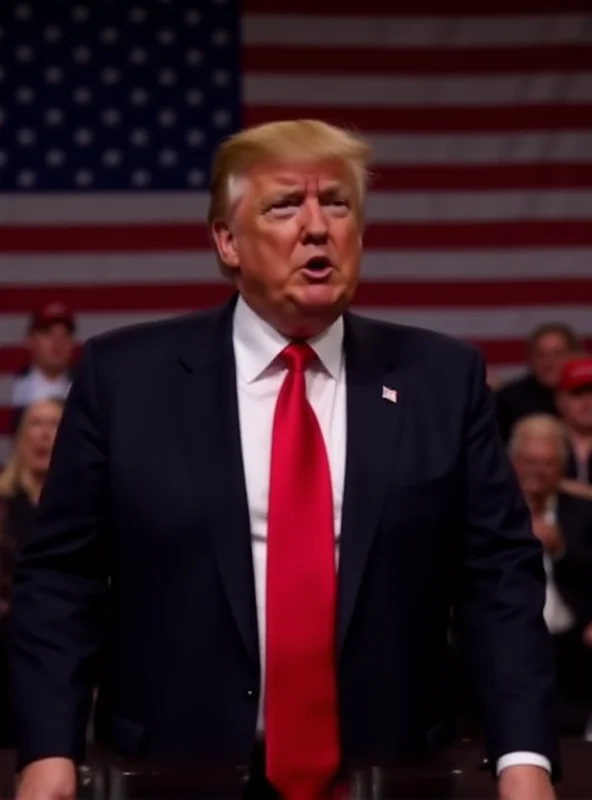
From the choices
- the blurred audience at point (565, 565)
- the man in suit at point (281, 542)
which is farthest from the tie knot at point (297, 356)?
the blurred audience at point (565, 565)

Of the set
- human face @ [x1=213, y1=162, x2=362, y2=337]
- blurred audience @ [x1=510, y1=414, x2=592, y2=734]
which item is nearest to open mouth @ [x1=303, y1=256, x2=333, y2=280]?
human face @ [x1=213, y1=162, x2=362, y2=337]

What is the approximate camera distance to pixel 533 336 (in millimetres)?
6961

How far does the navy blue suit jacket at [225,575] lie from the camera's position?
6.84 ft

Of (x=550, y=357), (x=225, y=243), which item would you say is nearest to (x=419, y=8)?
(x=550, y=357)

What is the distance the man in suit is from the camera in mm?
2066

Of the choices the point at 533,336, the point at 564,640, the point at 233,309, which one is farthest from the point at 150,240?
the point at 233,309

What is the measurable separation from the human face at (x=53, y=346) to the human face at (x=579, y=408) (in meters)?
1.77

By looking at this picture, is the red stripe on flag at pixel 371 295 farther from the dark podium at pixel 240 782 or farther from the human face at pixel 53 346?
the dark podium at pixel 240 782

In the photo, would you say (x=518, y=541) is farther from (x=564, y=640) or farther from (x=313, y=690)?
(x=564, y=640)

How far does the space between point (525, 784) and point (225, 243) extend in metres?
0.67

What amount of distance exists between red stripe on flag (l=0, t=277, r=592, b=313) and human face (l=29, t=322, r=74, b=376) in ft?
2.38

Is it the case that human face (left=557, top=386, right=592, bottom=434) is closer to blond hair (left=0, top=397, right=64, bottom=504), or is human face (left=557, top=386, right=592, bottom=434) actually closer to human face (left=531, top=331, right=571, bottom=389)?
human face (left=531, top=331, right=571, bottom=389)

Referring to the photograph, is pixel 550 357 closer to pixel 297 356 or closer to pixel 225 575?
pixel 297 356

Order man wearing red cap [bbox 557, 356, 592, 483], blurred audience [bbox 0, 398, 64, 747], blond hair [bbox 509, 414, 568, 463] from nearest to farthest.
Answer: blurred audience [bbox 0, 398, 64, 747] → blond hair [bbox 509, 414, 568, 463] → man wearing red cap [bbox 557, 356, 592, 483]
